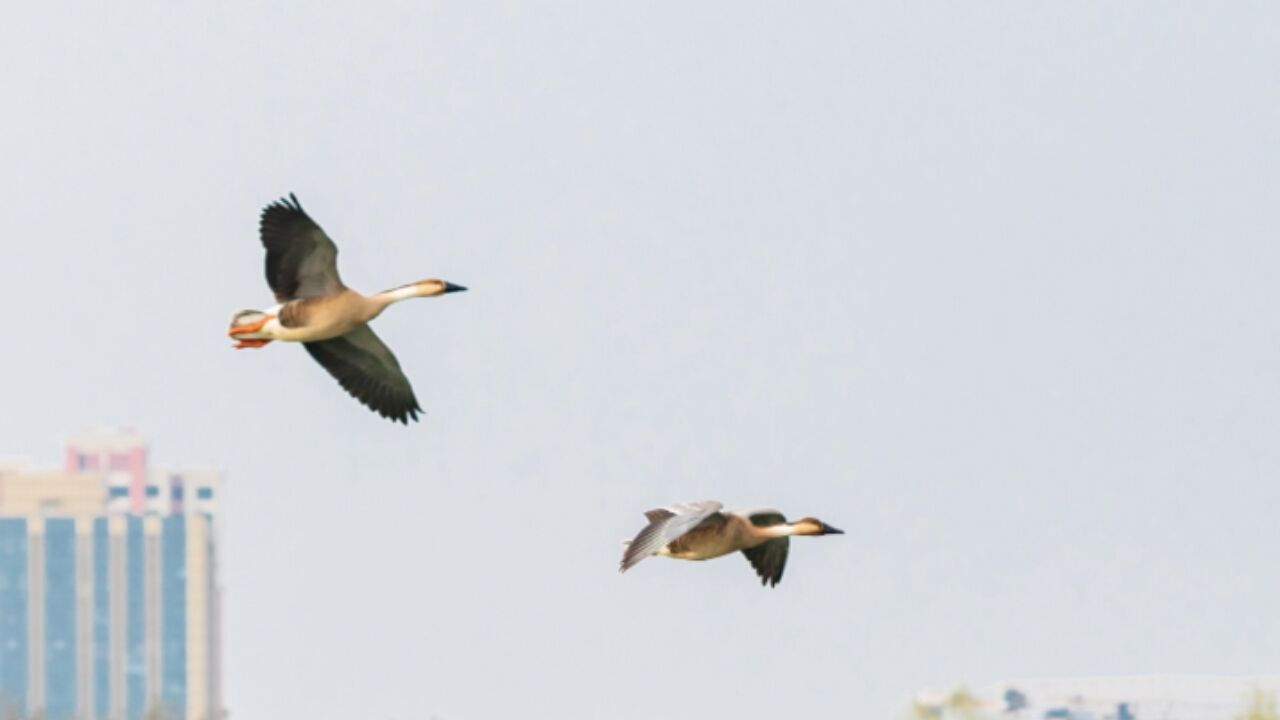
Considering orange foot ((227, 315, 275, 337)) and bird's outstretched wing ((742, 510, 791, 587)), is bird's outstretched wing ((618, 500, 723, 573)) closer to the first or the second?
bird's outstretched wing ((742, 510, 791, 587))

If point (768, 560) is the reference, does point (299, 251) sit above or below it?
above

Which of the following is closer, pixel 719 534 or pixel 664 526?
pixel 664 526

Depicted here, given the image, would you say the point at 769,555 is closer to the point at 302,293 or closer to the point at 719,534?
the point at 719,534

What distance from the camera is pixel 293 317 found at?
27.2m

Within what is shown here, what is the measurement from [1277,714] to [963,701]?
21647 mm

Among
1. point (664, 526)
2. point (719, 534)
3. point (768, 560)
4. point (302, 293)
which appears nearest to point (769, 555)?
point (768, 560)

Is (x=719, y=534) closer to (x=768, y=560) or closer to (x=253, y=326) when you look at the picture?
(x=768, y=560)

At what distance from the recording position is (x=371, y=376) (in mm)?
29328

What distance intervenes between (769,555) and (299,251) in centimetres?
526

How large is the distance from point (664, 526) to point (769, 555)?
3.01 m

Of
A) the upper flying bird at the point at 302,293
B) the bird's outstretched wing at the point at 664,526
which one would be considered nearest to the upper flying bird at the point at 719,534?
the bird's outstretched wing at the point at 664,526

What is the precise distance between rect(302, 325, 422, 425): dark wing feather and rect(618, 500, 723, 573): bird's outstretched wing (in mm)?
2764

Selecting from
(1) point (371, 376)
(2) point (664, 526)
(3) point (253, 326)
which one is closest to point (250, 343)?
(3) point (253, 326)

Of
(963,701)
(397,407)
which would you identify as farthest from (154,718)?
(397,407)
